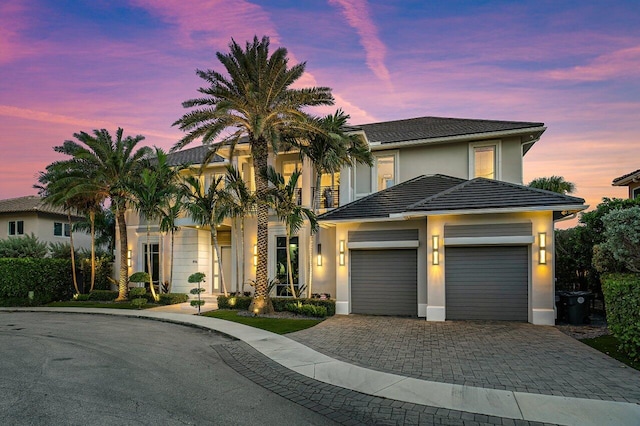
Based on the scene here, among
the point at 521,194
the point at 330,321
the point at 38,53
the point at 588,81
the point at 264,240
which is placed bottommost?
the point at 330,321

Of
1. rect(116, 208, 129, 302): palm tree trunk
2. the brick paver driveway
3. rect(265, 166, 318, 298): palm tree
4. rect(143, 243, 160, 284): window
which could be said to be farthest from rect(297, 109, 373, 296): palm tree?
rect(116, 208, 129, 302): palm tree trunk

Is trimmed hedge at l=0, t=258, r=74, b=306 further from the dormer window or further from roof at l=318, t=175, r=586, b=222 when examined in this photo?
the dormer window

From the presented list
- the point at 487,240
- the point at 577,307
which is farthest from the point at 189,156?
the point at 577,307

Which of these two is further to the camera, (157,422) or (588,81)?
(588,81)

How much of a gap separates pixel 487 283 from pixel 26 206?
3329 centimetres

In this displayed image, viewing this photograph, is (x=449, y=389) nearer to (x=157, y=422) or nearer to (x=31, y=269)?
Result: (x=157, y=422)

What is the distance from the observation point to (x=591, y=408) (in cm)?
492

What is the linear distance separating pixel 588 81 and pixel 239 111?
13627 millimetres

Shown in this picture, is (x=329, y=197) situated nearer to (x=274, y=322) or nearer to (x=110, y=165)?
(x=274, y=322)

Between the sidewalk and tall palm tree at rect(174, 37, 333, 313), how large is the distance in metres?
6.57

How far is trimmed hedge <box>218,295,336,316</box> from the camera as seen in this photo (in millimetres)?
13422

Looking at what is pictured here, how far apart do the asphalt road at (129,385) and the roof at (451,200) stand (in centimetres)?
684

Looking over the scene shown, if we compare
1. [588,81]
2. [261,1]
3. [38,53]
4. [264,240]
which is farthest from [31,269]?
[588,81]

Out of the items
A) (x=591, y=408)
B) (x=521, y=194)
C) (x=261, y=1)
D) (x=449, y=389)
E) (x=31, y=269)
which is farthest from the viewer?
(x=31, y=269)
